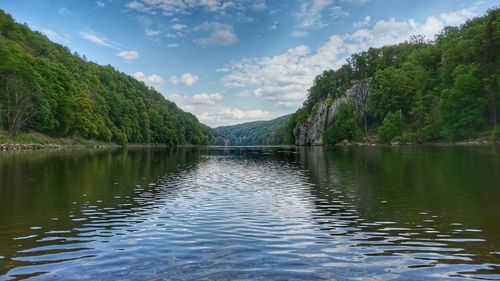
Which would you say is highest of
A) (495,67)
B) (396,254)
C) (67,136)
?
(495,67)

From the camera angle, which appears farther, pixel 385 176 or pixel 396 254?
pixel 385 176

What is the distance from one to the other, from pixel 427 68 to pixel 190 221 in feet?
596

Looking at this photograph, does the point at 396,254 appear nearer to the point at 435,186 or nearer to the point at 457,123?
the point at 435,186

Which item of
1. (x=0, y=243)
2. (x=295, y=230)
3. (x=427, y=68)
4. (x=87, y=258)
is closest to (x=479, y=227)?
(x=295, y=230)

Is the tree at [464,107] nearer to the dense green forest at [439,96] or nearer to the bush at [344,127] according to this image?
the dense green forest at [439,96]

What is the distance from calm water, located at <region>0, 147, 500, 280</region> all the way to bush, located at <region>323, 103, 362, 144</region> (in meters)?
149

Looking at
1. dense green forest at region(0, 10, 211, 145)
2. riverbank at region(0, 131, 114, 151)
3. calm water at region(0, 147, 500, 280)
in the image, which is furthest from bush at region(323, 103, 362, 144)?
calm water at region(0, 147, 500, 280)

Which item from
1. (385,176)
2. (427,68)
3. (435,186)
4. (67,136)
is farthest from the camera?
(427,68)

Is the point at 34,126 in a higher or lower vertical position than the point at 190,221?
higher

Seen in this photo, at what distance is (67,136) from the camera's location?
5098 inches

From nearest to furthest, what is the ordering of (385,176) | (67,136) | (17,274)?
(17,274), (385,176), (67,136)

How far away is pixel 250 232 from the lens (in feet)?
51.4

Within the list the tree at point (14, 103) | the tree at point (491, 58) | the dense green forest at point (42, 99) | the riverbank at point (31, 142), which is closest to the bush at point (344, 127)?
the tree at point (491, 58)

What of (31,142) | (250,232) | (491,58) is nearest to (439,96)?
(491,58)
